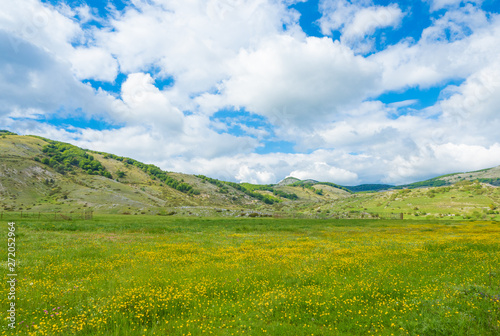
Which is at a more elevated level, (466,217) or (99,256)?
(99,256)

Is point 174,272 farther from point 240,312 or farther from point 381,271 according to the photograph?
point 381,271

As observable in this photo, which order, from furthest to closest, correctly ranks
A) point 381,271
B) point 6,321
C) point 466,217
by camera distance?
point 466,217 < point 381,271 < point 6,321

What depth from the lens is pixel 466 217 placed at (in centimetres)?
9819

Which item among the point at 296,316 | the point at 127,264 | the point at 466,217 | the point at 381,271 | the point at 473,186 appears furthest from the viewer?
the point at 473,186

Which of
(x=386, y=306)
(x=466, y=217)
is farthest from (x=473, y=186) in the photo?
(x=386, y=306)

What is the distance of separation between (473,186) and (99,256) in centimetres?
20236

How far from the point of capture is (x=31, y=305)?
32.9ft

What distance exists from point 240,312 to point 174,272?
6.75 meters

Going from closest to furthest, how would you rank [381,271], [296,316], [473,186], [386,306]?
[296,316] → [386,306] → [381,271] → [473,186]

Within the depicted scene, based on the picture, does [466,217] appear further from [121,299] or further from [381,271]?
[121,299]

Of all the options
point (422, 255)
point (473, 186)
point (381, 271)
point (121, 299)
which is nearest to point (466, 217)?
point (473, 186)

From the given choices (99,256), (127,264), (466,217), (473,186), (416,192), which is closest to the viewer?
(127,264)

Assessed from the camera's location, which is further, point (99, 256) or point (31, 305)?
point (99, 256)

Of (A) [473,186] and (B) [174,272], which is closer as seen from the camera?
(B) [174,272]
